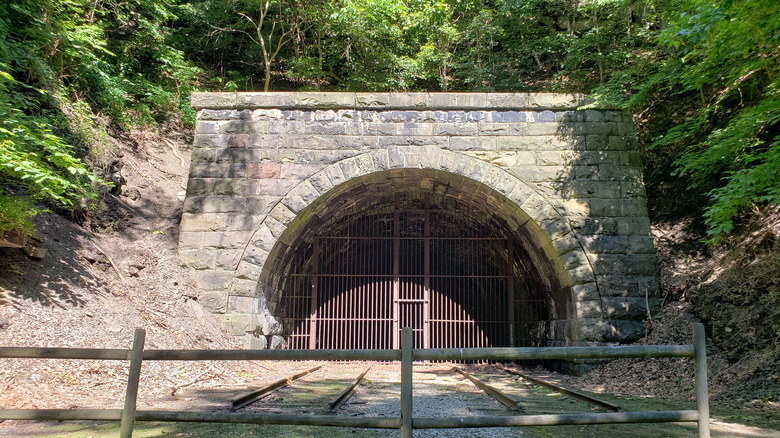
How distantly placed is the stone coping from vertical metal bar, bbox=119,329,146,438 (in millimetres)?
5996

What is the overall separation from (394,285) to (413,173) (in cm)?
306

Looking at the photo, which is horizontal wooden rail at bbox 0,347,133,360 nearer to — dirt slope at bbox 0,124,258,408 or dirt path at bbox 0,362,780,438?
dirt path at bbox 0,362,780,438

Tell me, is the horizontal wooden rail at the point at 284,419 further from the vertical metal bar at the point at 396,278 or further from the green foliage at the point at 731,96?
the vertical metal bar at the point at 396,278

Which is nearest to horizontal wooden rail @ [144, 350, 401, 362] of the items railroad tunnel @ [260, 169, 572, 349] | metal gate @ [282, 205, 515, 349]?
railroad tunnel @ [260, 169, 572, 349]

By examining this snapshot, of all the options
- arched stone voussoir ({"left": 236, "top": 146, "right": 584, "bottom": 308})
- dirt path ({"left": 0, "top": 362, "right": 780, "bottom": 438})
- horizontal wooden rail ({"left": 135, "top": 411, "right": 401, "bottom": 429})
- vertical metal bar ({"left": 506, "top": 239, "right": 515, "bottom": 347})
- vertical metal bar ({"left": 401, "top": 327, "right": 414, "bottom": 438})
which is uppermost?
arched stone voussoir ({"left": 236, "top": 146, "right": 584, "bottom": 308})

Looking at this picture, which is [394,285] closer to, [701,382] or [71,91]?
[701,382]

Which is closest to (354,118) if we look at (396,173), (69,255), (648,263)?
(396,173)

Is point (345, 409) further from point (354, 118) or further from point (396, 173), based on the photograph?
point (354, 118)

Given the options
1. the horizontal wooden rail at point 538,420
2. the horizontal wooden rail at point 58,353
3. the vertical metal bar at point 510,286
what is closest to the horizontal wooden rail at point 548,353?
the horizontal wooden rail at point 538,420

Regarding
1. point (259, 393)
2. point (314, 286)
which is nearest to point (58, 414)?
point (259, 393)

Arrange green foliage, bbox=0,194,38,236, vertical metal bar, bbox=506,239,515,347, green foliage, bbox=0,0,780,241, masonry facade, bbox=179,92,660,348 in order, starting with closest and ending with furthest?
green foliage, bbox=0,194,38,236
green foliage, bbox=0,0,780,241
masonry facade, bbox=179,92,660,348
vertical metal bar, bbox=506,239,515,347

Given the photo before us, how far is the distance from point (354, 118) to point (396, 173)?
122 cm

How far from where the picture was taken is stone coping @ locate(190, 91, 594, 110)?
8.37 meters

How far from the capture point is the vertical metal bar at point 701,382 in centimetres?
306
